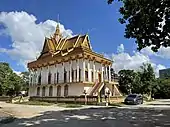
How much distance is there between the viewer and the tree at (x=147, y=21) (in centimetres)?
1025

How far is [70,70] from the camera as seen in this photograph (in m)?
40.6

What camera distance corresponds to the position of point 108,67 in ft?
150

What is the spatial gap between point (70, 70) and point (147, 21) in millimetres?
30538

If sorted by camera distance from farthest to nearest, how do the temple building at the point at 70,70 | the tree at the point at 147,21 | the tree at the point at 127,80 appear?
1. the tree at the point at 127,80
2. the temple building at the point at 70,70
3. the tree at the point at 147,21

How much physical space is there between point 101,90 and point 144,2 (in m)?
29.1

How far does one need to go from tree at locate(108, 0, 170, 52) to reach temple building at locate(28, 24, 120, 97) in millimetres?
24422

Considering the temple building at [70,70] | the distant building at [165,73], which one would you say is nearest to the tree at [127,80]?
the temple building at [70,70]

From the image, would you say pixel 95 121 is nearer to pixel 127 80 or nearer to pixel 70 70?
pixel 70 70

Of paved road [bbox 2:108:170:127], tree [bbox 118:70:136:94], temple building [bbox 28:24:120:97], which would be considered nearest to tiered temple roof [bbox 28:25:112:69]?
temple building [bbox 28:24:120:97]

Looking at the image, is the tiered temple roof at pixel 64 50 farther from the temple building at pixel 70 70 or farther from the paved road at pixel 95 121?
the paved road at pixel 95 121

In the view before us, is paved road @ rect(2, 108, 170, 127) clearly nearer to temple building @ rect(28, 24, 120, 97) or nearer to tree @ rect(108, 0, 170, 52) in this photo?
tree @ rect(108, 0, 170, 52)

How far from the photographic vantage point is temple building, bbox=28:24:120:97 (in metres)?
38.3

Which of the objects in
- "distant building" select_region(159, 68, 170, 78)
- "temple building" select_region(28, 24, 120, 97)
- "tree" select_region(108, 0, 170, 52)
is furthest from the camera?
"distant building" select_region(159, 68, 170, 78)

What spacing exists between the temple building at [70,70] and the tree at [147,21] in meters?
24.4
